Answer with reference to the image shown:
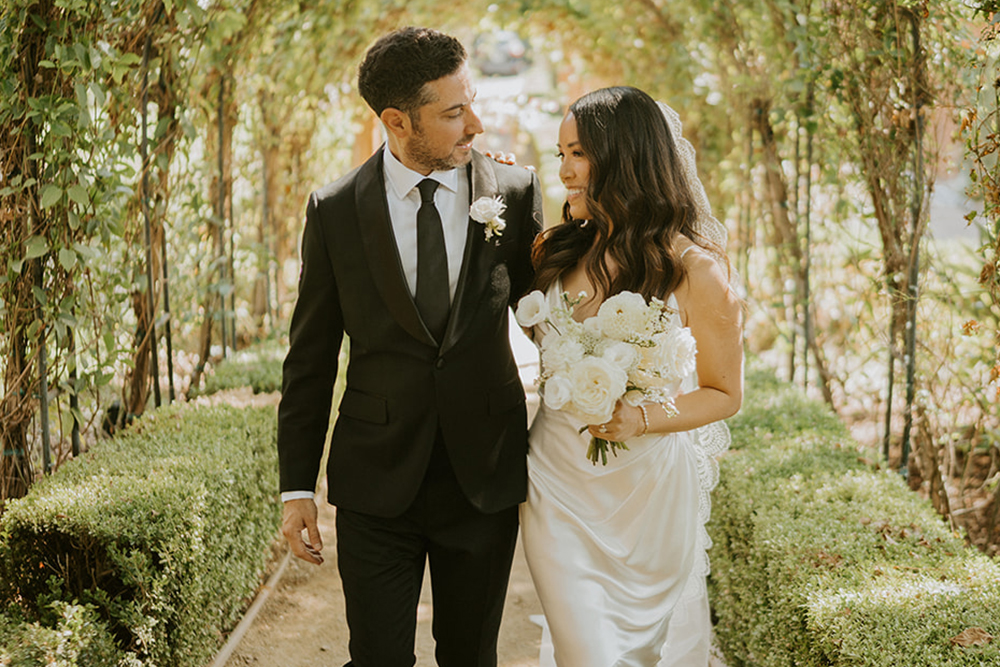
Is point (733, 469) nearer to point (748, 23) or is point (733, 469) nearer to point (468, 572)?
point (468, 572)

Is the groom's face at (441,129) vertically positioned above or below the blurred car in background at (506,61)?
below

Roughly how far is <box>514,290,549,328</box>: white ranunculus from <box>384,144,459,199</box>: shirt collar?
1.34 ft

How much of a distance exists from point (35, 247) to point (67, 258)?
10 cm

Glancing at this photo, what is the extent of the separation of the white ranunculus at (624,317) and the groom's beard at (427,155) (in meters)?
0.61

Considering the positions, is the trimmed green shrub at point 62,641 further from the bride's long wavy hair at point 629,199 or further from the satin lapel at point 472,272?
the bride's long wavy hair at point 629,199

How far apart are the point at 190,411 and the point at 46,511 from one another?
1.37 meters

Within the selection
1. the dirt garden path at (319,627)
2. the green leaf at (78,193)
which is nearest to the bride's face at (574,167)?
the green leaf at (78,193)

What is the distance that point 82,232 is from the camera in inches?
133

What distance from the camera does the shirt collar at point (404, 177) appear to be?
2.50m

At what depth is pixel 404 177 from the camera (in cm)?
251

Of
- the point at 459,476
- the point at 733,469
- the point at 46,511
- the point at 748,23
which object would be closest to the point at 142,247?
the point at 46,511

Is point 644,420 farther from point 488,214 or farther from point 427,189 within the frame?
point 427,189

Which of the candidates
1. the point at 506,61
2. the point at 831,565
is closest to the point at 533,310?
the point at 831,565

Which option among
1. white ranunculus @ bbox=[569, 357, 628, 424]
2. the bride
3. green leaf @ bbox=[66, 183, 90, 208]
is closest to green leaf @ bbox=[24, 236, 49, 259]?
green leaf @ bbox=[66, 183, 90, 208]
